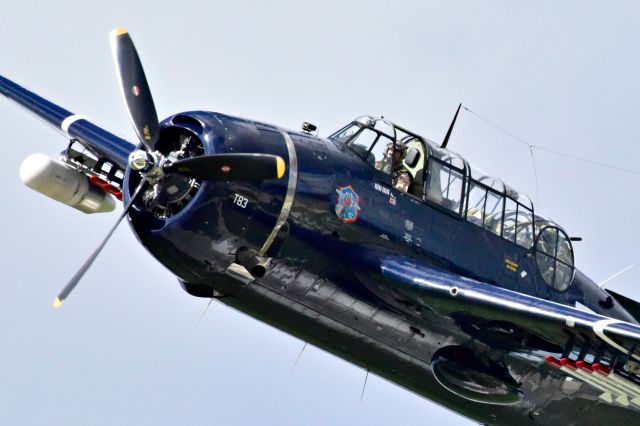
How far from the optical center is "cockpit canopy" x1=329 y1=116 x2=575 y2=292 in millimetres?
22266

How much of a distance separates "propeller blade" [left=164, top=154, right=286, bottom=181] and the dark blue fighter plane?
0.09ft

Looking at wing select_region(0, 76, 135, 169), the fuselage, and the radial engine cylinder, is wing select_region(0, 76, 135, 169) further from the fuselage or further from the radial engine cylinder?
the fuselage

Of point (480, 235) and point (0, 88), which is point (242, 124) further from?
point (0, 88)

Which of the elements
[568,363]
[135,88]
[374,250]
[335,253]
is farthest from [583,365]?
[135,88]

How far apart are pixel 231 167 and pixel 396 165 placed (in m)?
4.18

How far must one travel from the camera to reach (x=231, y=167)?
19.1m

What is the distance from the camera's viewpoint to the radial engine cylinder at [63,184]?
23000mm

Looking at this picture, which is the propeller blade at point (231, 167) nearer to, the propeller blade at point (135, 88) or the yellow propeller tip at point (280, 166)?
the yellow propeller tip at point (280, 166)

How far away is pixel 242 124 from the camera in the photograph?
2012 centimetres

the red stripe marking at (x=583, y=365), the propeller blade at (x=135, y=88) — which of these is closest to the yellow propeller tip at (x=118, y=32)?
the propeller blade at (x=135, y=88)

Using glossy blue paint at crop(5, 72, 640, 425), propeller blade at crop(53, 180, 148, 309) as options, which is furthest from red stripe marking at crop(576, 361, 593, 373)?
propeller blade at crop(53, 180, 148, 309)

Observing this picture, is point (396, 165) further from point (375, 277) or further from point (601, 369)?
point (601, 369)

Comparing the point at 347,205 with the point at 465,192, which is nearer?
the point at 347,205

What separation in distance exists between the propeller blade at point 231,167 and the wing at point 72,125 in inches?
190
